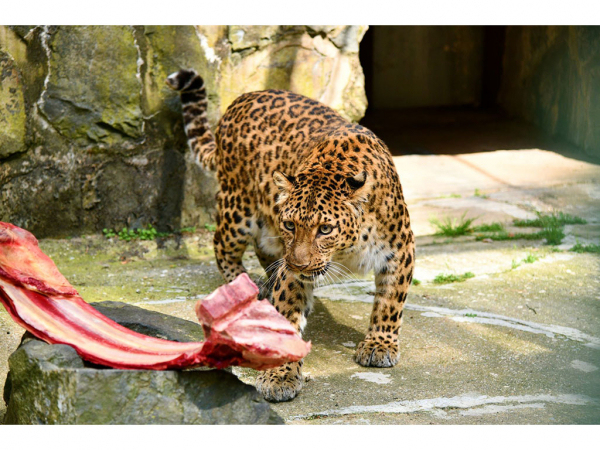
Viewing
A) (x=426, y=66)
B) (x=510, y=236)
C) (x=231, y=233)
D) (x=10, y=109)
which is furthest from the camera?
(x=426, y=66)

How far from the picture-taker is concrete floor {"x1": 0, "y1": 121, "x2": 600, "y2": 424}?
4.25m

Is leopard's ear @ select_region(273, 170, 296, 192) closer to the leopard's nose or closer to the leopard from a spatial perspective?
the leopard

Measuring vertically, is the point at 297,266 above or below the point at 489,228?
above

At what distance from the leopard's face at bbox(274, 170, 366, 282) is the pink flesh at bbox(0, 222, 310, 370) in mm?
1147

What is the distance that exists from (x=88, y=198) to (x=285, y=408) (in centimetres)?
378

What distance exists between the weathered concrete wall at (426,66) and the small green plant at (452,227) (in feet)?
22.3

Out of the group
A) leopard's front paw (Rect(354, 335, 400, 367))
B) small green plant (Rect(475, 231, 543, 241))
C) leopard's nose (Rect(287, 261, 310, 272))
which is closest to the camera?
leopard's nose (Rect(287, 261, 310, 272))

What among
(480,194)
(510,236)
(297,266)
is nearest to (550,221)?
(510,236)

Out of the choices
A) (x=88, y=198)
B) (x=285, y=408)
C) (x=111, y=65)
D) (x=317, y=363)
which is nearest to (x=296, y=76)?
(x=111, y=65)

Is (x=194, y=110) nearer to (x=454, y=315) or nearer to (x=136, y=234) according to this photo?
(x=136, y=234)

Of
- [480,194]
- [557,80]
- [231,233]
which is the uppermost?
[557,80]

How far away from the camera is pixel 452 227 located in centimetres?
787

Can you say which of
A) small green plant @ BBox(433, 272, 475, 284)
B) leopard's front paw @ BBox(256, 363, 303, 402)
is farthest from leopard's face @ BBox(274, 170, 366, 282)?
small green plant @ BBox(433, 272, 475, 284)

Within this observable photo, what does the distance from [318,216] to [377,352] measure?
1073 mm
